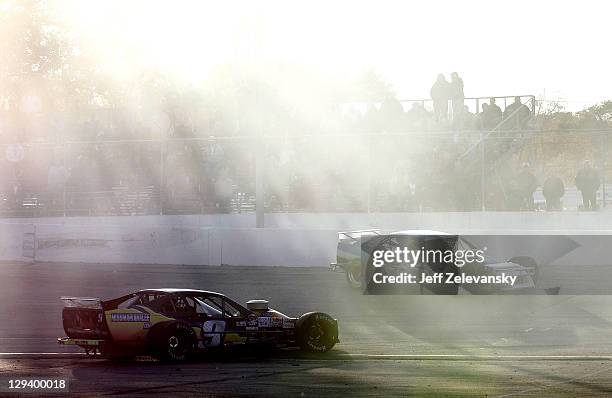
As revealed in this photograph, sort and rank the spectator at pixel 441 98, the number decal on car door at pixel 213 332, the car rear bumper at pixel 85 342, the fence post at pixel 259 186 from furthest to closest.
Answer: the spectator at pixel 441 98 → the fence post at pixel 259 186 → the number decal on car door at pixel 213 332 → the car rear bumper at pixel 85 342

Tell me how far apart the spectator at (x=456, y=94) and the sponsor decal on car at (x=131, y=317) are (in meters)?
15.7

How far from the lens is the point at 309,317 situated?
12547 millimetres

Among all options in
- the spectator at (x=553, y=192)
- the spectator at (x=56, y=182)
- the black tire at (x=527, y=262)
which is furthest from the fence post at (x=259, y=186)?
the black tire at (x=527, y=262)

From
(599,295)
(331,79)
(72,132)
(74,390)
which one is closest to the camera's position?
(74,390)

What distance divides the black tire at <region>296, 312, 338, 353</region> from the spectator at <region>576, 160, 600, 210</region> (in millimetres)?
15155

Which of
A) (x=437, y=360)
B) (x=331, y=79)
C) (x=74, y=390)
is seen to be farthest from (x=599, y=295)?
(x=331, y=79)

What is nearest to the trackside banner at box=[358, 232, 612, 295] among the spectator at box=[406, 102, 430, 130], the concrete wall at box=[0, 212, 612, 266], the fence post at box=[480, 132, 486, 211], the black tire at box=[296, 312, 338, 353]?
the concrete wall at box=[0, 212, 612, 266]

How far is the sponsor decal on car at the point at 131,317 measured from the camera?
11.7m

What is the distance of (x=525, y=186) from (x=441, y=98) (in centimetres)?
299

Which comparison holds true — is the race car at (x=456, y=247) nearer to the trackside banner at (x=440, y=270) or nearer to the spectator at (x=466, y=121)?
the trackside banner at (x=440, y=270)

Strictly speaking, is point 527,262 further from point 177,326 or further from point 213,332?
point 177,326

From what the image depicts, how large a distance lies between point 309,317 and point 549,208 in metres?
15.4

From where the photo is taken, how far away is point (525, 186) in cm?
2639

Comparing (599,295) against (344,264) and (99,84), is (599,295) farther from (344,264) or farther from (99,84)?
(99,84)
